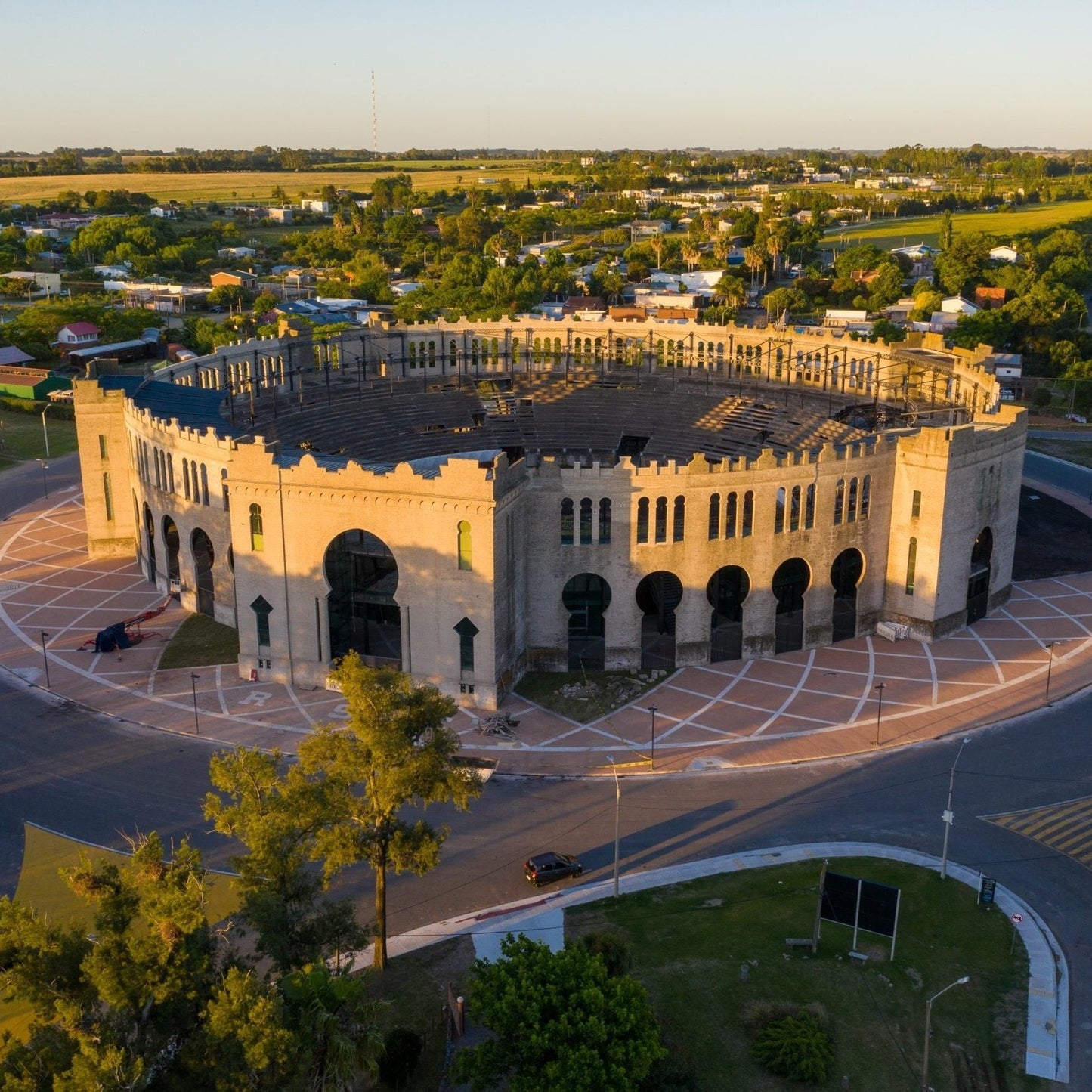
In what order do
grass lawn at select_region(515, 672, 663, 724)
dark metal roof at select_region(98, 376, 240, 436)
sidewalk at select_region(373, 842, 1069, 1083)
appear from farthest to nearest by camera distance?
dark metal roof at select_region(98, 376, 240, 436) → grass lawn at select_region(515, 672, 663, 724) → sidewalk at select_region(373, 842, 1069, 1083)

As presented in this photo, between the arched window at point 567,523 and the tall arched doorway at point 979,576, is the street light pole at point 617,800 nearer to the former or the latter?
the arched window at point 567,523

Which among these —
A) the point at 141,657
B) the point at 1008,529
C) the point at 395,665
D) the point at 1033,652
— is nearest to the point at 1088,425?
the point at 1008,529

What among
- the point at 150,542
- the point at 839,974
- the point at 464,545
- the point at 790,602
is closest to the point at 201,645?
the point at 150,542

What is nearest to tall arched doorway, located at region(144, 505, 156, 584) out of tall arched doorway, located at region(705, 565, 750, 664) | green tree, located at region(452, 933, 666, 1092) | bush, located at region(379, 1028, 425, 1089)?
tall arched doorway, located at region(705, 565, 750, 664)

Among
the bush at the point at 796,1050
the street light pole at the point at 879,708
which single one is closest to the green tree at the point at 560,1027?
the bush at the point at 796,1050

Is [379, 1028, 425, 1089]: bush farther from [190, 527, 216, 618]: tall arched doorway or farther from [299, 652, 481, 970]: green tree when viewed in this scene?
[190, 527, 216, 618]: tall arched doorway

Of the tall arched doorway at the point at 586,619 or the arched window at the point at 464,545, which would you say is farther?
the tall arched doorway at the point at 586,619
